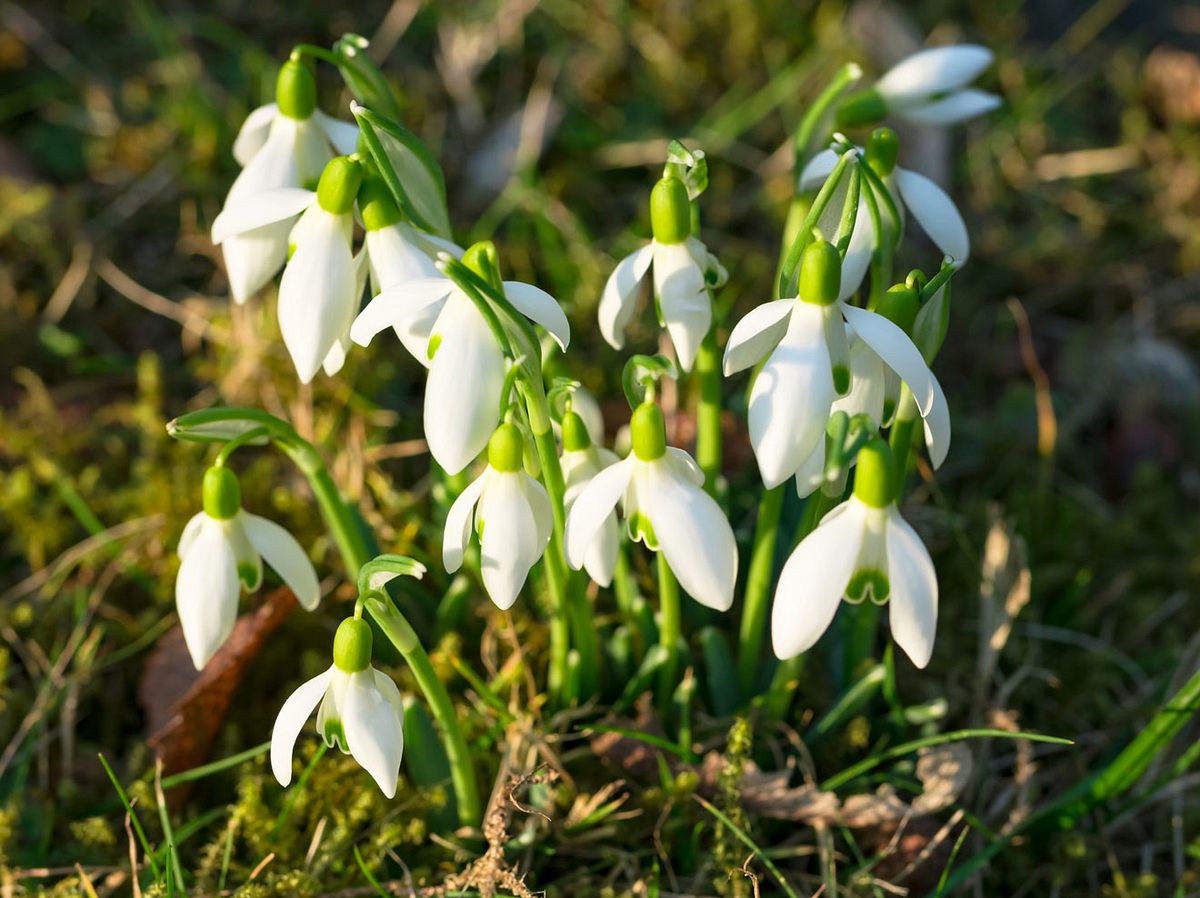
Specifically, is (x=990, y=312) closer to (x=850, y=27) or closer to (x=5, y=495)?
(x=850, y=27)

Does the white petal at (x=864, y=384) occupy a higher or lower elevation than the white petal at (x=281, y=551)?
higher

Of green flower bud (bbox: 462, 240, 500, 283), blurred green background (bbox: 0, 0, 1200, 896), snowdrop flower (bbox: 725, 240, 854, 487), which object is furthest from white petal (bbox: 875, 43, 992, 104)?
green flower bud (bbox: 462, 240, 500, 283)

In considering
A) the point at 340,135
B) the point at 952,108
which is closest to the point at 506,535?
the point at 340,135

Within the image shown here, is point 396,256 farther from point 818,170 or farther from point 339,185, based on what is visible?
point 818,170

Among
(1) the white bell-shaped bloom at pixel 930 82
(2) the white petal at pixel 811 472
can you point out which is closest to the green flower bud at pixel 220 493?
(2) the white petal at pixel 811 472

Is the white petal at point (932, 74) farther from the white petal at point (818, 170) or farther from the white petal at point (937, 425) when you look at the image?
the white petal at point (937, 425)

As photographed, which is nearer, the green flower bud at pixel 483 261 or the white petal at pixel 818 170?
the green flower bud at pixel 483 261

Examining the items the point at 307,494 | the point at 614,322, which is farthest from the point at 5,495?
the point at 614,322
